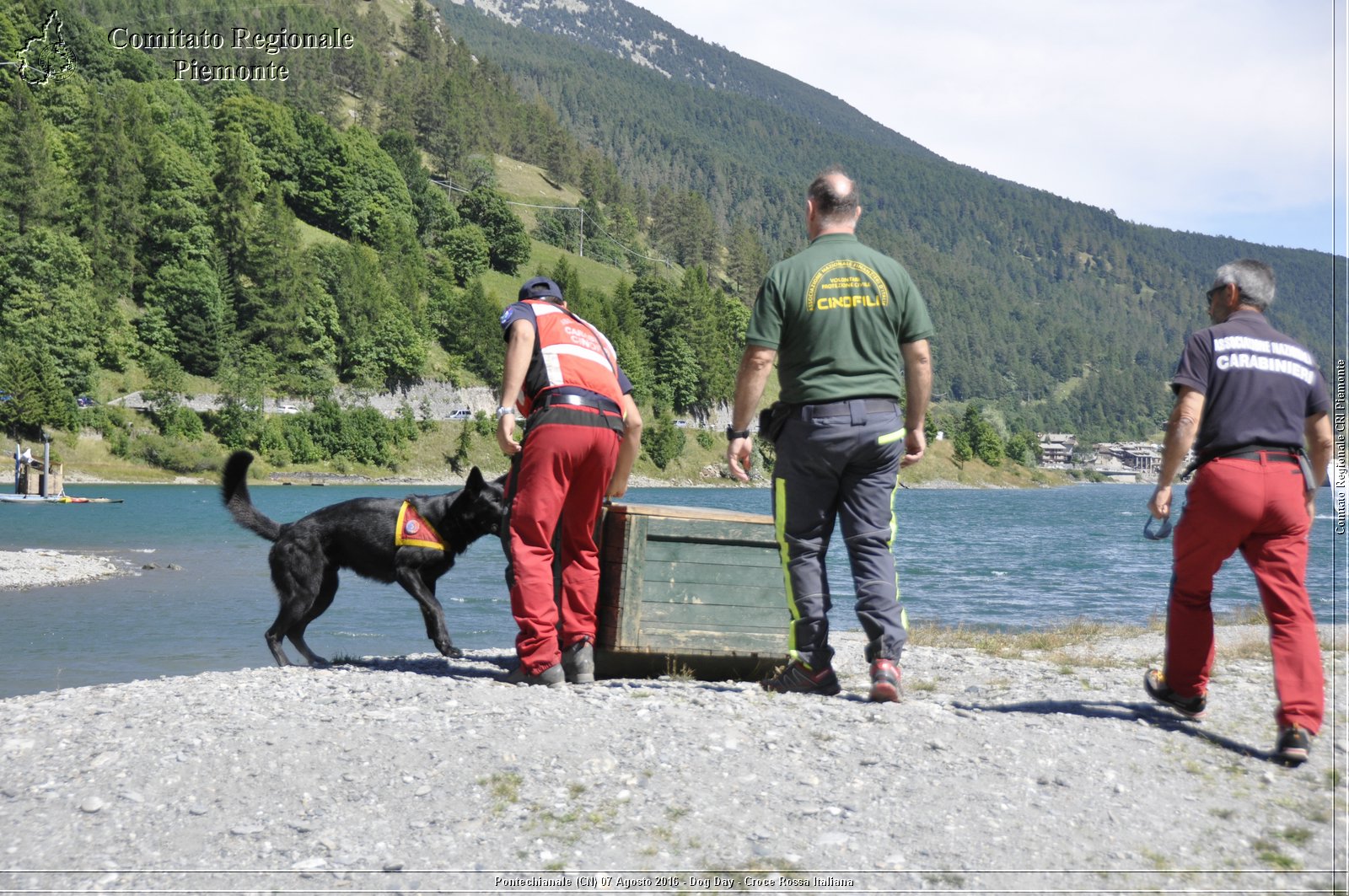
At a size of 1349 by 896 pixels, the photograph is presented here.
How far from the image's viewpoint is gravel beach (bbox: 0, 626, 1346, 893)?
409 cm

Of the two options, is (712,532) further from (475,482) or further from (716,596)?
(475,482)

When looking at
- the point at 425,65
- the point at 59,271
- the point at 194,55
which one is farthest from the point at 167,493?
the point at 425,65

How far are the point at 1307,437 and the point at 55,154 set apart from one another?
121 metres

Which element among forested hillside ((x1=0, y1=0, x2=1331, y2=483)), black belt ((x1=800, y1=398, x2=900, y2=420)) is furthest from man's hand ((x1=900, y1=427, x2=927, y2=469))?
forested hillside ((x1=0, y1=0, x2=1331, y2=483))

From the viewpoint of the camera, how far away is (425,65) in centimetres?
19462

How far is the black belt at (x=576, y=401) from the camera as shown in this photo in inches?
267

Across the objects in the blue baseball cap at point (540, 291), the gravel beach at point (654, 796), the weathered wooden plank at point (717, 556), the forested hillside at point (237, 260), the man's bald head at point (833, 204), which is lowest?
the gravel beach at point (654, 796)

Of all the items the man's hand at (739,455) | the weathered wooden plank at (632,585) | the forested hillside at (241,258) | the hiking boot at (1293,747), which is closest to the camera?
the hiking boot at (1293,747)

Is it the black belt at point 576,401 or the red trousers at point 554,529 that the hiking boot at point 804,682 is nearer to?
the red trousers at point 554,529

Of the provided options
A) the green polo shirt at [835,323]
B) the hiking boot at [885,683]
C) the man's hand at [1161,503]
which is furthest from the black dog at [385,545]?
the man's hand at [1161,503]

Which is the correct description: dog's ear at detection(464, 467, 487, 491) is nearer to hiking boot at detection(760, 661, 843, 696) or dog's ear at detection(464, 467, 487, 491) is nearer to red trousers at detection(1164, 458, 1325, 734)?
hiking boot at detection(760, 661, 843, 696)

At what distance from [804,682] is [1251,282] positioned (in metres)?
3.34

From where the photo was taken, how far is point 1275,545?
5.42 metres

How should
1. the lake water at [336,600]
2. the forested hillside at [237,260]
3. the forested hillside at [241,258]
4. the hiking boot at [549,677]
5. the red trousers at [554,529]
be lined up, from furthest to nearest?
the forested hillside at [237,260] → the forested hillside at [241,258] → the lake water at [336,600] → the hiking boot at [549,677] → the red trousers at [554,529]
